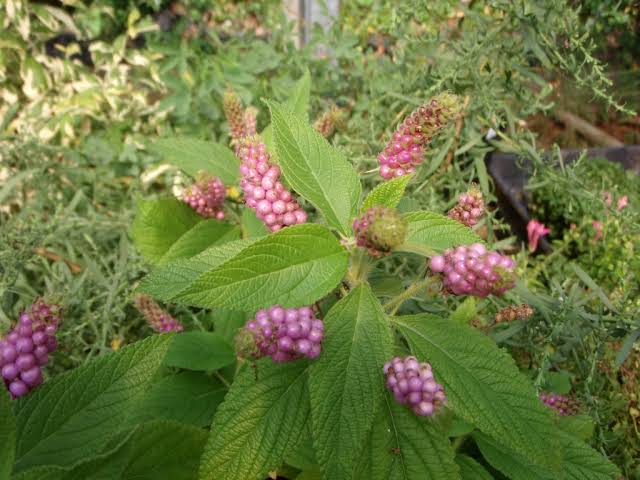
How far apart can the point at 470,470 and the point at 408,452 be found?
0.20 meters

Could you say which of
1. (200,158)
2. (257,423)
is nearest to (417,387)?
(257,423)

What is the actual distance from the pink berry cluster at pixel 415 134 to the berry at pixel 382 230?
0.13 meters

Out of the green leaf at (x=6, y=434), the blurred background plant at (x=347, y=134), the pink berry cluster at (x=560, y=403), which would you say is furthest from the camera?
the blurred background plant at (x=347, y=134)

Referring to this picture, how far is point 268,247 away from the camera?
1.60 ft

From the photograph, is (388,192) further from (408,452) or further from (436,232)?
(408,452)

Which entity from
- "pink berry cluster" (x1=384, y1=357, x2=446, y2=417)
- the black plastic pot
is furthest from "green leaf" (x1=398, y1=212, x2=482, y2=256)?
the black plastic pot

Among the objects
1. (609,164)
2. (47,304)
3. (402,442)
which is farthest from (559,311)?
(609,164)

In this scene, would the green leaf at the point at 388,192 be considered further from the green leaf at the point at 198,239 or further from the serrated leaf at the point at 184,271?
the green leaf at the point at 198,239

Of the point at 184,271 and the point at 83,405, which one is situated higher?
the point at 184,271

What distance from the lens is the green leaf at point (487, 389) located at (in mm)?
500

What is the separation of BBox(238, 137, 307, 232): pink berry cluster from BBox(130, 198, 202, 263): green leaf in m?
0.36

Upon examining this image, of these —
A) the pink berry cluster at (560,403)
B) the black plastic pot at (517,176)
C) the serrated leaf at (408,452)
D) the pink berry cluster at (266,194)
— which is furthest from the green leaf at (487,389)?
the black plastic pot at (517,176)

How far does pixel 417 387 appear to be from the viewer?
0.46 meters

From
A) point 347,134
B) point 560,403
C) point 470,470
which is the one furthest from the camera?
point 347,134
